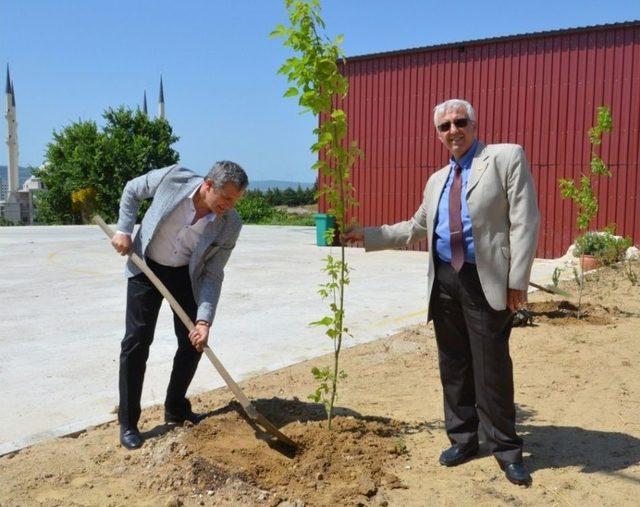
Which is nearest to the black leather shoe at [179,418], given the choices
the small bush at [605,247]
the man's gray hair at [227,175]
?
the man's gray hair at [227,175]

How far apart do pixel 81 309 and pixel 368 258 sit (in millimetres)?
7830

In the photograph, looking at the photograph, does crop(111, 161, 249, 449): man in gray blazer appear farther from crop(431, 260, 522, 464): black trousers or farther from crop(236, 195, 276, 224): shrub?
crop(236, 195, 276, 224): shrub

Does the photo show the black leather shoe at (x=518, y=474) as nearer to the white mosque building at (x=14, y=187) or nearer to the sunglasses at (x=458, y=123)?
the sunglasses at (x=458, y=123)

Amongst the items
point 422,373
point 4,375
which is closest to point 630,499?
point 422,373

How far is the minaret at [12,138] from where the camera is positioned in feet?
209

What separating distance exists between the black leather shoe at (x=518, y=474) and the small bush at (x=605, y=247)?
371 inches

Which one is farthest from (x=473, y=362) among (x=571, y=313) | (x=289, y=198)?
(x=289, y=198)

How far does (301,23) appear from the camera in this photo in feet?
12.2

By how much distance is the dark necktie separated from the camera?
3.55 metres

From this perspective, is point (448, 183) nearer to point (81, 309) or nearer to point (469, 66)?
point (81, 309)

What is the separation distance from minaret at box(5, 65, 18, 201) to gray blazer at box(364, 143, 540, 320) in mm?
65542

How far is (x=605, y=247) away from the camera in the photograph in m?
12.6

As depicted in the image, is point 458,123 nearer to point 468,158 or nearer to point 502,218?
point 468,158

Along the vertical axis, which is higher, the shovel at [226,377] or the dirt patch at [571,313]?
the shovel at [226,377]
